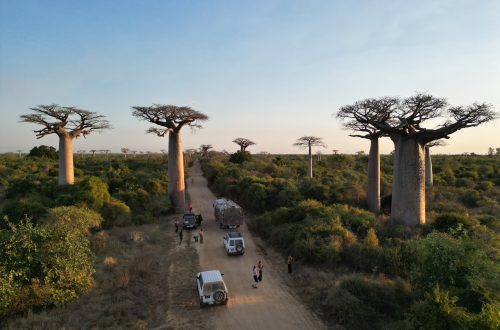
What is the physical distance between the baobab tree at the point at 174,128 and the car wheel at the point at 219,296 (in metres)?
11.3

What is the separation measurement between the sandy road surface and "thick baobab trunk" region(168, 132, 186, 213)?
5739mm

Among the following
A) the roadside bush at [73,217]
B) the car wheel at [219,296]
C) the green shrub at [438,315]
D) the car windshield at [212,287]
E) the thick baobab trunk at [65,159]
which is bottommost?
the car wheel at [219,296]

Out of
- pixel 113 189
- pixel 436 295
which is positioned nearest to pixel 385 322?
pixel 436 295

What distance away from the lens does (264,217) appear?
15414 millimetres

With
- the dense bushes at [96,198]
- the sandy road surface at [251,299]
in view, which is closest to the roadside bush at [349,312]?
the sandy road surface at [251,299]

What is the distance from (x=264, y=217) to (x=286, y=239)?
10.2ft

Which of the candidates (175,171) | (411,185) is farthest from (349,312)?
(175,171)

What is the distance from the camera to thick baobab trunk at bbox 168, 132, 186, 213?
18.3 metres

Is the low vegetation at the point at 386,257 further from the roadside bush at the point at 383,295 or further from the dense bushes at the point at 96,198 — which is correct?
the dense bushes at the point at 96,198

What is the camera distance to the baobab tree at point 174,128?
17.1 metres

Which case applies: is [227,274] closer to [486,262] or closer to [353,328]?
[353,328]

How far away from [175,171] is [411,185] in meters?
12.0

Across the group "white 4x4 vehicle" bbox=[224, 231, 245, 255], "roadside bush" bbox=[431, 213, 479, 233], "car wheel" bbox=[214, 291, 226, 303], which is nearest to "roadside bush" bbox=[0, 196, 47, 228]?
"white 4x4 vehicle" bbox=[224, 231, 245, 255]

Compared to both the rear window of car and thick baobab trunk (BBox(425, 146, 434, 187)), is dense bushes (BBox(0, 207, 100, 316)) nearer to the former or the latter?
the rear window of car
